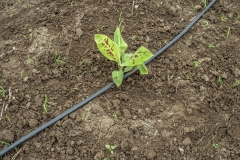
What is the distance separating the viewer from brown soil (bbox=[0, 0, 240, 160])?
1.92 meters

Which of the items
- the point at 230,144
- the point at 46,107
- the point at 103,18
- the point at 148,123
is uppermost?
the point at 103,18

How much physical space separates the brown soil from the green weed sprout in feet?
0.48

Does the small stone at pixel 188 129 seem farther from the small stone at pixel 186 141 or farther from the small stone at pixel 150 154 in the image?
the small stone at pixel 150 154

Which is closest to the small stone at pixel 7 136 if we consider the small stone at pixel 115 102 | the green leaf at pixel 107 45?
the small stone at pixel 115 102

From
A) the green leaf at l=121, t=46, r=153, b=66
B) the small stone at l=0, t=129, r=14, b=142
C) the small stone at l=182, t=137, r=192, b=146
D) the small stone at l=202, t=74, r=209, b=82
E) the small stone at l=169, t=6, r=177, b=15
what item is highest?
the green leaf at l=121, t=46, r=153, b=66

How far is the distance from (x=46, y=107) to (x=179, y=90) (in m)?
1.02

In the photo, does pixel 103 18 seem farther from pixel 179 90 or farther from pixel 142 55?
pixel 179 90

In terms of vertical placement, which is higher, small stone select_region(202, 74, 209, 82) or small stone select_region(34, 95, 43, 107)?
small stone select_region(34, 95, 43, 107)

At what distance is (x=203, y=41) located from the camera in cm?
245

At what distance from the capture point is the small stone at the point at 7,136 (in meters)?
1.91

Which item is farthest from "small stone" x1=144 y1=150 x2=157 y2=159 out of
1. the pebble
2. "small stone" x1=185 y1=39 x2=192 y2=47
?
"small stone" x1=185 y1=39 x2=192 y2=47

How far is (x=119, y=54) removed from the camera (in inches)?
79.0

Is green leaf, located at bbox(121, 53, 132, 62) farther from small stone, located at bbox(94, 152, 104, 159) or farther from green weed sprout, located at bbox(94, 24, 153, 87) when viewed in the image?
small stone, located at bbox(94, 152, 104, 159)

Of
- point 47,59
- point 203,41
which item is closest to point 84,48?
point 47,59
